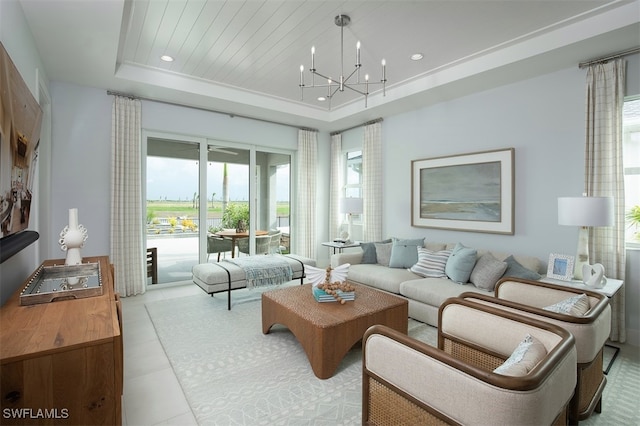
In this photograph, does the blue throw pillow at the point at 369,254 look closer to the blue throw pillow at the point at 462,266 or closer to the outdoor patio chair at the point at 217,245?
the blue throw pillow at the point at 462,266

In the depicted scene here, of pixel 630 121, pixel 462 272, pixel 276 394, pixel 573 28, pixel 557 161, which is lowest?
pixel 276 394

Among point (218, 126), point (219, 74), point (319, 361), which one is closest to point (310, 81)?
point (219, 74)

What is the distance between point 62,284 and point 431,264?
3.41m

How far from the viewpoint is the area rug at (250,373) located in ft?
6.25

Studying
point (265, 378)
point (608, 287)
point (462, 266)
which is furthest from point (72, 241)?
point (608, 287)

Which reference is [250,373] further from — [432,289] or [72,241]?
[432,289]

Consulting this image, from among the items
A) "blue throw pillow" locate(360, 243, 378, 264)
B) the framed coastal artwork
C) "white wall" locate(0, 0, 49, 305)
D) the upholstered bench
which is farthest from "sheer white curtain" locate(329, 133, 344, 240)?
the framed coastal artwork

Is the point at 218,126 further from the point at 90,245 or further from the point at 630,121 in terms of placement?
the point at 630,121

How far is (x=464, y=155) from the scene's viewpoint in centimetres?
405

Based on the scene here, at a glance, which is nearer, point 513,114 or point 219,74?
point 513,114

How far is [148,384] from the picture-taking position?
7.25 ft

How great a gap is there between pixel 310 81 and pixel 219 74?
1.16 m

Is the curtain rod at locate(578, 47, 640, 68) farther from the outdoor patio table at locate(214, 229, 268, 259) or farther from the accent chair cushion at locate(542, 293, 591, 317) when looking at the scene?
the outdoor patio table at locate(214, 229, 268, 259)

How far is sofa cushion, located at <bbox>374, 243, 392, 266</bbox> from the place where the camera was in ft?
14.2
